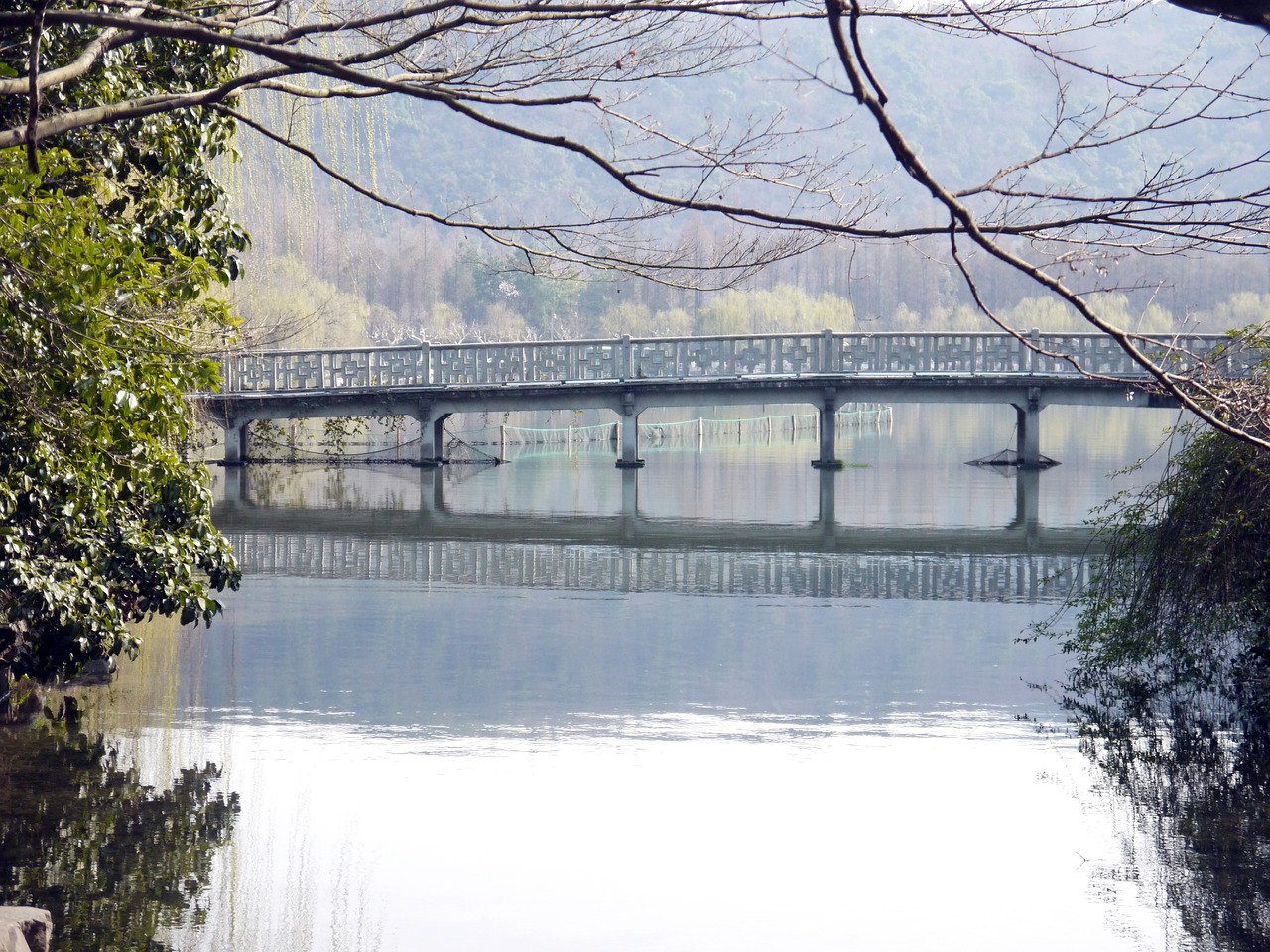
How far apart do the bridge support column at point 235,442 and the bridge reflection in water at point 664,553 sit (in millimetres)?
9451

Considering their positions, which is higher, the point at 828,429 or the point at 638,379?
the point at 638,379

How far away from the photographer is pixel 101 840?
7.19m

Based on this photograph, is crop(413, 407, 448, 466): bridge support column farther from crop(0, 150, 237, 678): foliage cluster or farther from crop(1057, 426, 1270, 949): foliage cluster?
crop(0, 150, 237, 678): foliage cluster

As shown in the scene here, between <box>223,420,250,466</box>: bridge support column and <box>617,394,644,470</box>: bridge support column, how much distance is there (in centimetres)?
771

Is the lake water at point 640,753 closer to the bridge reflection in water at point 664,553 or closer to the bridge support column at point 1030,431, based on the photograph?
the bridge reflection in water at point 664,553

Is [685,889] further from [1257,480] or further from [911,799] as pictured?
[1257,480]

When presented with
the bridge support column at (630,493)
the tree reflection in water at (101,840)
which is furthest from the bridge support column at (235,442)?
the tree reflection in water at (101,840)

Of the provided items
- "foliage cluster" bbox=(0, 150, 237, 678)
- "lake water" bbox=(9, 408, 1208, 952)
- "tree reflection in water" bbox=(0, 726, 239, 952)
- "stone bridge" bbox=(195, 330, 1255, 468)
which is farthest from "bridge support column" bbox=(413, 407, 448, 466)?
"tree reflection in water" bbox=(0, 726, 239, 952)

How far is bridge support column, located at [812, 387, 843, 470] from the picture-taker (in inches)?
1252

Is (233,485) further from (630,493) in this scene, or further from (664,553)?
(664,553)

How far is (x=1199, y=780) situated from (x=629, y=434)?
25442 mm

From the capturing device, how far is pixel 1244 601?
9320mm

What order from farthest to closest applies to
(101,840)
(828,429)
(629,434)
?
1. (629,434)
2. (828,429)
3. (101,840)

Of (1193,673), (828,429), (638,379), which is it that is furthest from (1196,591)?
(828,429)
